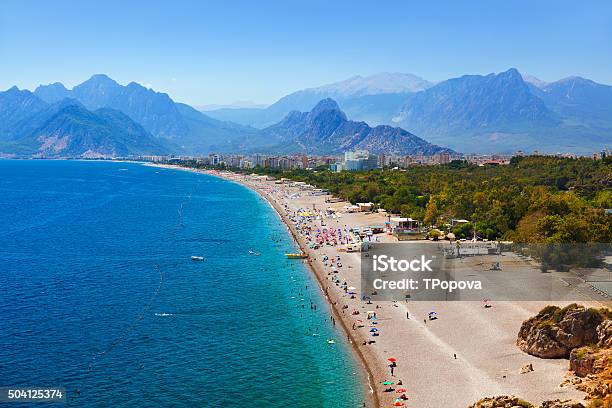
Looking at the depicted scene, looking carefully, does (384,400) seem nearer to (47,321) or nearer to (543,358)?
(543,358)

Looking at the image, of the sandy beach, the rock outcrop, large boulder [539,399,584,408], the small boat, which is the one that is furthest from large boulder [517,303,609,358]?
the small boat

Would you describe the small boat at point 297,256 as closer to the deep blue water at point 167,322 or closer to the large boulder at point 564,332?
the deep blue water at point 167,322

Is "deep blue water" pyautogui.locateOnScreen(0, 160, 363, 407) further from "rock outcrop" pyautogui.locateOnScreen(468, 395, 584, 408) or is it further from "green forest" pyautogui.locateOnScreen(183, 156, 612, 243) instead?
"green forest" pyautogui.locateOnScreen(183, 156, 612, 243)

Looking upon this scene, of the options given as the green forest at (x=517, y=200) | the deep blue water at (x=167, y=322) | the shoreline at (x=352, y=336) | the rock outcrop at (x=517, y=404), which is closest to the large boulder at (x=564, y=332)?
the rock outcrop at (x=517, y=404)

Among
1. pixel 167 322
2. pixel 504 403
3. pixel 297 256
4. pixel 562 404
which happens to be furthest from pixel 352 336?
pixel 297 256

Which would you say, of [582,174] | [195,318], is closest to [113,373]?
[195,318]

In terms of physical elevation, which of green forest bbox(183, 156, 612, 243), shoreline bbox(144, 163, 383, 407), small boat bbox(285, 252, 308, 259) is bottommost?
shoreline bbox(144, 163, 383, 407)

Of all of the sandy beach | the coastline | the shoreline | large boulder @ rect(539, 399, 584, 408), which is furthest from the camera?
the coastline
